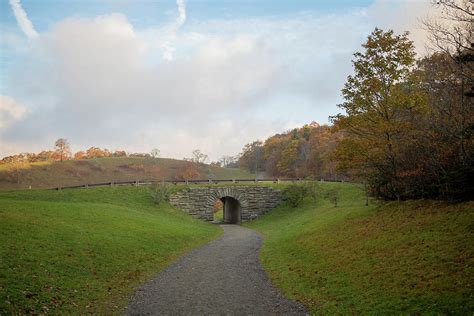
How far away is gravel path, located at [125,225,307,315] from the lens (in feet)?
34.9

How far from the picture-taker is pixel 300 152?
8319 cm

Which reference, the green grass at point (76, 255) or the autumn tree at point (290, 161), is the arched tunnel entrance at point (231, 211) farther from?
the autumn tree at point (290, 161)

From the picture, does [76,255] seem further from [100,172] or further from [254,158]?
[254,158]

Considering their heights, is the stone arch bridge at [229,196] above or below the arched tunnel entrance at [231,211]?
above

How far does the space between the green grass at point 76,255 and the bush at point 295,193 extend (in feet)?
54.2

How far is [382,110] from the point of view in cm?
2023

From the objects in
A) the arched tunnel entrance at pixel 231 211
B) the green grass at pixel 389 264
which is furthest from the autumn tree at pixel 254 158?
the green grass at pixel 389 264

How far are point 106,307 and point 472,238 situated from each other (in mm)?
11693

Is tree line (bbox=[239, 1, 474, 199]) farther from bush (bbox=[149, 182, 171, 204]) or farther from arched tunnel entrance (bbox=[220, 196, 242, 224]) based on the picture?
arched tunnel entrance (bbox=[220, 196, 242, 224])

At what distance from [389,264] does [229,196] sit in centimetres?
3373

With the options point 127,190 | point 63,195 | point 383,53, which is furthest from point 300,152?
point 383,53

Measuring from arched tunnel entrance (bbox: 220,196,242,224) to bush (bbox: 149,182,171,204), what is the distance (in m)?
11.6

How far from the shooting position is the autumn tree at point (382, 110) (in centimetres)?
1908

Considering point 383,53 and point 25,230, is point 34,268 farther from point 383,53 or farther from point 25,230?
point 383,53
